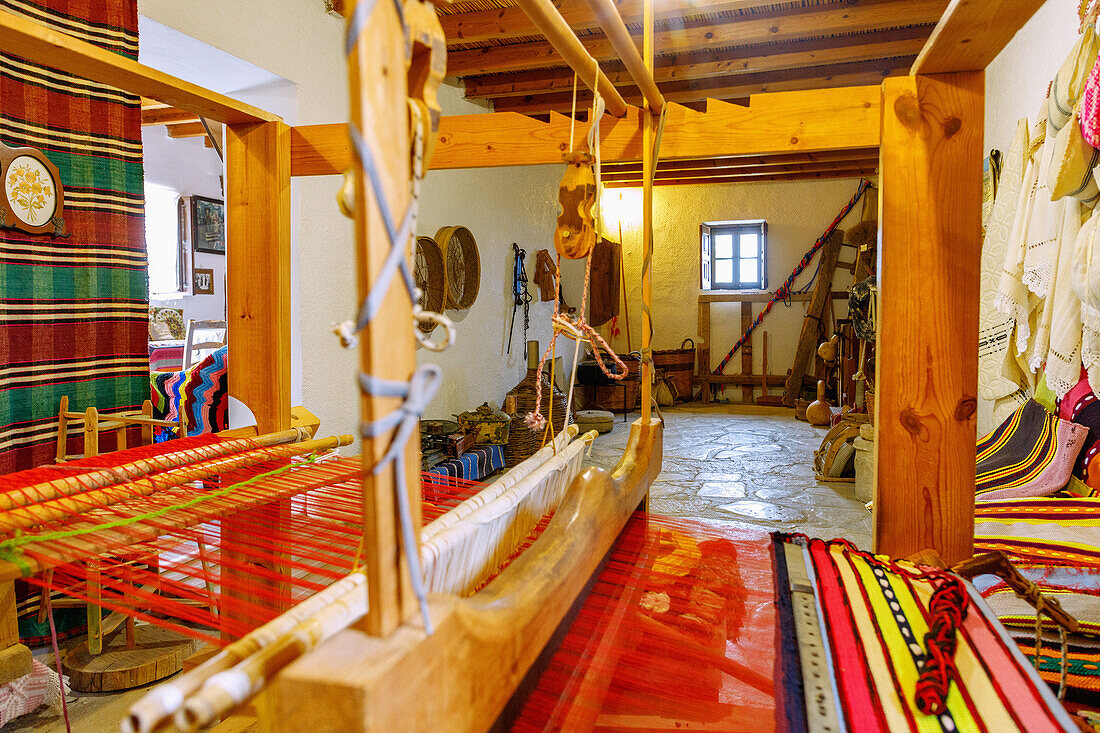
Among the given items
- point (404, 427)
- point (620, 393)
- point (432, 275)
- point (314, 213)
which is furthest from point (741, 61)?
point (404, 427)

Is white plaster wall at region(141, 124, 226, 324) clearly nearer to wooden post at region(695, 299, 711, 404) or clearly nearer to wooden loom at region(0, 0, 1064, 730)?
wooden post at region(695, 299, 711, 404)

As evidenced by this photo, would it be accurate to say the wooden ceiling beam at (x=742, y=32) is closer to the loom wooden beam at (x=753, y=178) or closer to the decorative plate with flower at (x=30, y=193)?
the decorative plate with flower at (x=30, y=193)

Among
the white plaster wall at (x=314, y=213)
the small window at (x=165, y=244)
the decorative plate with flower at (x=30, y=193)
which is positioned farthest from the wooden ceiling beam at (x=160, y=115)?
the small window at (x=165, y=244)

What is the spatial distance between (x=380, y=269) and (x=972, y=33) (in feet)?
3.29

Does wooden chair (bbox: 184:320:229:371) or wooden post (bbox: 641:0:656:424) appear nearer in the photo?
wooden post (bbox: 641:0:656:424)

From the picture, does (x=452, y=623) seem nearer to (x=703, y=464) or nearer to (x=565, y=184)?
(x=565, y=184)

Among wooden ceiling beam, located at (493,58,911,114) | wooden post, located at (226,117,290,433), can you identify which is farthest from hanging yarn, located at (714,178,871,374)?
wooden post, located at (226,117,290,433)

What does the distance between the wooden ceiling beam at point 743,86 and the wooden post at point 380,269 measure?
4363mm

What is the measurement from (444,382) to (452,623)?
4340 millimetres

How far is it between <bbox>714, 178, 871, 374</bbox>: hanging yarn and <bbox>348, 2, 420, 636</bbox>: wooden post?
7.98 m

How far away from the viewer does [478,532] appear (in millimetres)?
709

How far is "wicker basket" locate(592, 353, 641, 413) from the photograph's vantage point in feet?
23.1

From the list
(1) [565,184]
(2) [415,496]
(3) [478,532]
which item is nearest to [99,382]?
(1) [565,184]

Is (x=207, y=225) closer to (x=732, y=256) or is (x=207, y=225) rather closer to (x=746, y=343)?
(x=732, y=256)
